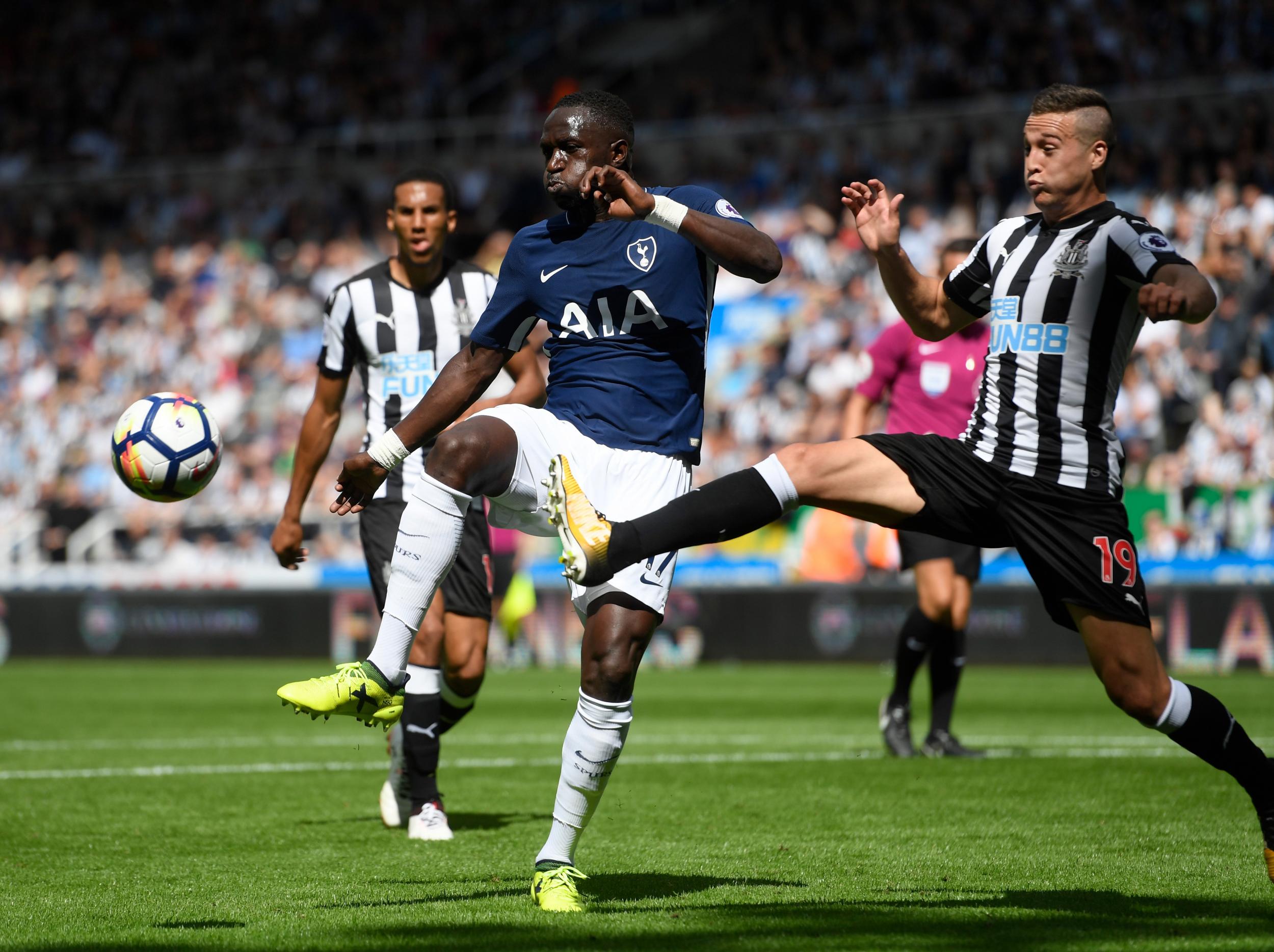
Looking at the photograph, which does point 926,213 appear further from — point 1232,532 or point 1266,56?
point 1232,532

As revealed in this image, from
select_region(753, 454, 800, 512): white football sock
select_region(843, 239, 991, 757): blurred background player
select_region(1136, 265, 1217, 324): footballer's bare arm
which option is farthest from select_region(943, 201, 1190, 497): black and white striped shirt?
select_region(843, 239, 991, 757): blurred background player

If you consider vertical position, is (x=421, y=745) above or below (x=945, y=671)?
above

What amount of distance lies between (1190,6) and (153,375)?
1597 cm

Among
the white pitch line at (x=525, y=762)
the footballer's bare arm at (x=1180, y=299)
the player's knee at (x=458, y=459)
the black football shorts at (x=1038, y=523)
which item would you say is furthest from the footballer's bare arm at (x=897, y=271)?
the white pitch line at (x=525, y=762)

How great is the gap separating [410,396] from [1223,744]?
11.6 ft

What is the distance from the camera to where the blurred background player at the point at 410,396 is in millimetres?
6656

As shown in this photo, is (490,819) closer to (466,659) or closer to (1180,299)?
(466,659)

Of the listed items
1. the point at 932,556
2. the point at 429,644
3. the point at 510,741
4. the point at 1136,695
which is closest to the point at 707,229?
the point at 1136,695

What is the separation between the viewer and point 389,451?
16.3ft

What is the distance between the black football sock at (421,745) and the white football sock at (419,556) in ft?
5.97

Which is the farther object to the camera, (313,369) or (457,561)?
(313,369)

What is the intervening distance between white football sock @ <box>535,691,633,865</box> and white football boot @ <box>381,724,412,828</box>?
190 cm

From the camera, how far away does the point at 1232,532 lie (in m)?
15.4

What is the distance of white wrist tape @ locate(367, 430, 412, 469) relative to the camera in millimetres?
4945
